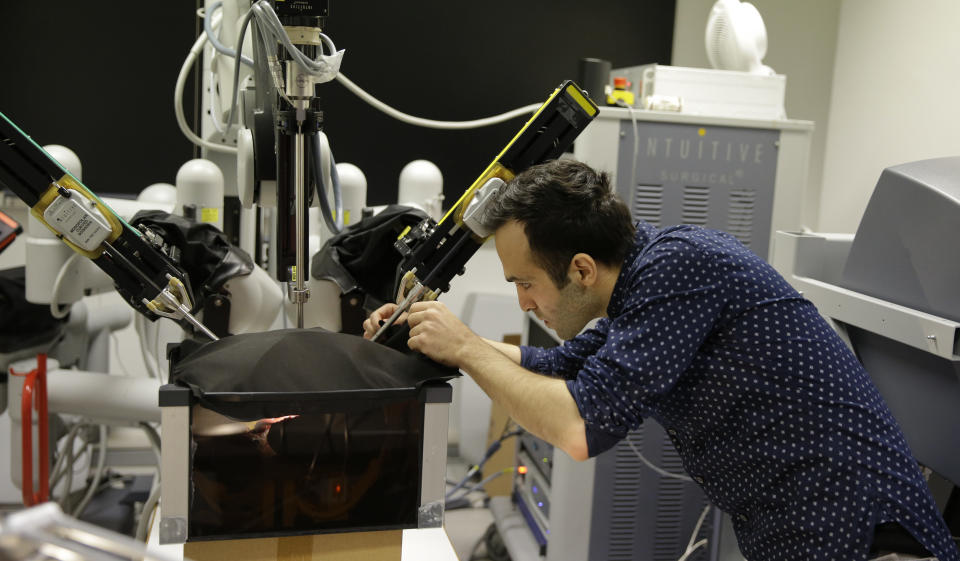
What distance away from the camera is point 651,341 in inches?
49.0

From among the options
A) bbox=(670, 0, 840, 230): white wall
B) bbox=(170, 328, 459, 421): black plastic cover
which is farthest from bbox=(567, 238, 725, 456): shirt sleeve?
bbox=(670, 0, 840, 230): white wall

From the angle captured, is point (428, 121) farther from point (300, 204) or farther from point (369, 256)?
point (300, 204)

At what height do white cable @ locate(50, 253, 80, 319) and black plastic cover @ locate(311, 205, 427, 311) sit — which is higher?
black plastic cover @ locate(311, 205, 427, 311)

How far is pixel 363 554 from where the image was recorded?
1182 millimetres

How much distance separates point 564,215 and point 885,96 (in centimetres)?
205

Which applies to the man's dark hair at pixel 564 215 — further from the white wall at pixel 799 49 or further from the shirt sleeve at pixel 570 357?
the white wall at pixel 799 49

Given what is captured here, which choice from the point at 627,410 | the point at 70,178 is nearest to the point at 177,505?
the point at 70,178

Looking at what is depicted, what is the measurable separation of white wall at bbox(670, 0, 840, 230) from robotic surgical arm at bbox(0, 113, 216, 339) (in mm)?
2573

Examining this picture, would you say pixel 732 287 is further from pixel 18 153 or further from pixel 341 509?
pixel 18 153

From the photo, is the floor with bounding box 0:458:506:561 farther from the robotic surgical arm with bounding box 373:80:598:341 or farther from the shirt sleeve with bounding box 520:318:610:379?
the robotic surgical arm with bounding box 373:80:598:341

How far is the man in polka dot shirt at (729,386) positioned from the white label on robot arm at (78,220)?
0.43 meters

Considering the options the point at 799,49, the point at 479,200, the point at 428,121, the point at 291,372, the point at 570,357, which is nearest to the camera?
the point at 291,372

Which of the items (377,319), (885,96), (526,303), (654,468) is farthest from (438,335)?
(885,96)

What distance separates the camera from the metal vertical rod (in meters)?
1.20
